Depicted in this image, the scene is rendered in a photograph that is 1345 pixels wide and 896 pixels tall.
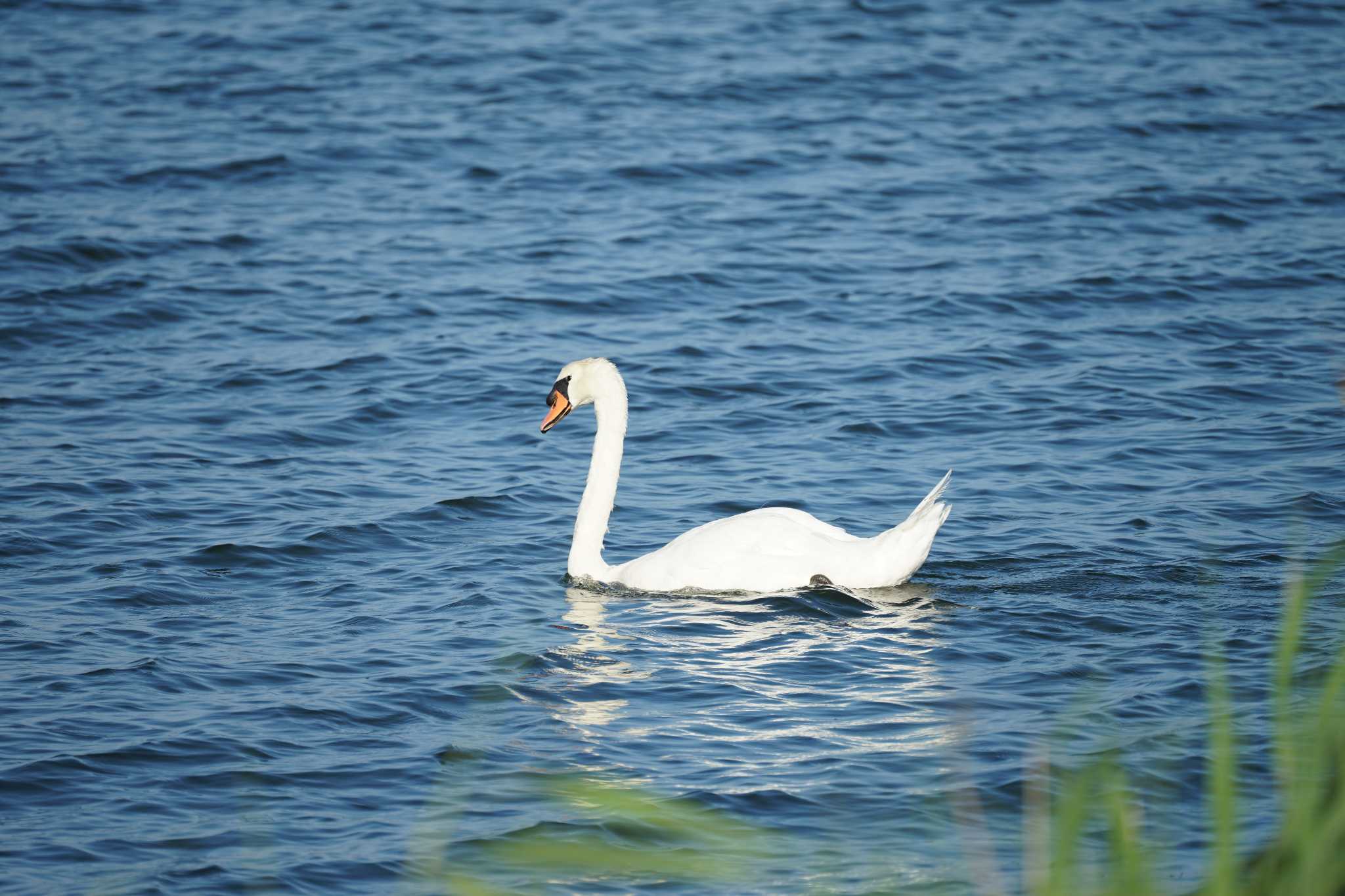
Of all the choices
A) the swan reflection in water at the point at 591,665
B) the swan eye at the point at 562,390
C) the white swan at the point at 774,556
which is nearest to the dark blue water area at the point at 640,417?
the swan reflection in water at the point at 591,665

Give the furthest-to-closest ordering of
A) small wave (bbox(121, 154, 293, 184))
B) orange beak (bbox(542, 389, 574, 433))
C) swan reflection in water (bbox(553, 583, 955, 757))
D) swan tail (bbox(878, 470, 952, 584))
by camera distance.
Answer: small wave (bbox(121, 154, 293, 184)), orange beak (bbox(542, 389, 574, 433)), swan tail (bbox(878, 470, 952, 584)), swan reflection in water (bbox(553, 583, 955, 757))

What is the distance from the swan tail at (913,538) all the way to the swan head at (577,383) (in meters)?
2.17

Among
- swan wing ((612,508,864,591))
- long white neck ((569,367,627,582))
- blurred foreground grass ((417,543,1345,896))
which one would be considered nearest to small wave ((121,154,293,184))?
long white neck ((569,367,627,582))

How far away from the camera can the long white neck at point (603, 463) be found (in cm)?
944

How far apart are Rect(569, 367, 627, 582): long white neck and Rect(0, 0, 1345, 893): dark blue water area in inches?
11.9

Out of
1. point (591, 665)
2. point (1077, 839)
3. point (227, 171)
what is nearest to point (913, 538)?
point (591, 665)

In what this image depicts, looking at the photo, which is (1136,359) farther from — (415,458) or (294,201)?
(294,201)

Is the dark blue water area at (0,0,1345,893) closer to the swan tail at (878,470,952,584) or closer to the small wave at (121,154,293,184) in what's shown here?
the small wave at (121,154,293,184)

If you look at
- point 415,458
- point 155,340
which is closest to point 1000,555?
point 415,458

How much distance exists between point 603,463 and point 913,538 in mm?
2165

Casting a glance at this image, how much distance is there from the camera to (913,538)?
8375mm

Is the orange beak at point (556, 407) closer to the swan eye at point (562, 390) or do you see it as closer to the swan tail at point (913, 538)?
the swan eye at point (562, 390)

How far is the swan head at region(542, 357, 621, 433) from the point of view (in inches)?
386

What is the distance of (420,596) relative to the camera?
352 inches
